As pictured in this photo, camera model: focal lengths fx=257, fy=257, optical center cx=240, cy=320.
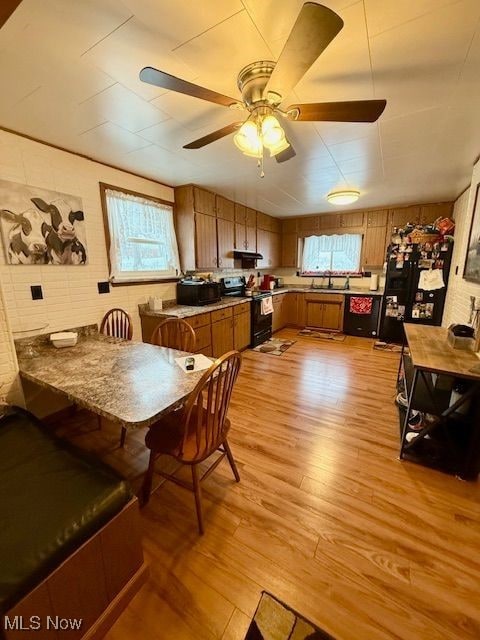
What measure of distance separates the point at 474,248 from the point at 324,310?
9.78ft

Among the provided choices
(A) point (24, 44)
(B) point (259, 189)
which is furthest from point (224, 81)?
(B) point (259, 189)

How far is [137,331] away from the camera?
312 cm

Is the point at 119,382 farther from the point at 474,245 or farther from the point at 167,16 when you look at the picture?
the point at 474,245

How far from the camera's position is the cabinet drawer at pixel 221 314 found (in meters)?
3.43

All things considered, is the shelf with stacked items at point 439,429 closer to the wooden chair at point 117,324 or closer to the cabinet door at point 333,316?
the wooden chair at point 117,324

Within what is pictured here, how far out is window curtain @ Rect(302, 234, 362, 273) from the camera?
5.31 meters

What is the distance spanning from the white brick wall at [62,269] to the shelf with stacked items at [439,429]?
9.58 feet

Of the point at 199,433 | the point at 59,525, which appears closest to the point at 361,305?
the point at 199,433

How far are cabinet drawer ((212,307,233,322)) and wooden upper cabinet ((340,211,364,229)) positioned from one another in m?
3.14

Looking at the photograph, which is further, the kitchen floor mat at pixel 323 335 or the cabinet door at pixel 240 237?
the kitchen floor mat at pixel 323 335

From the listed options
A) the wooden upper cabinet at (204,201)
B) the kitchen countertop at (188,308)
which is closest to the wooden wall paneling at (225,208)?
the wooden upper cabinet at (204,201)

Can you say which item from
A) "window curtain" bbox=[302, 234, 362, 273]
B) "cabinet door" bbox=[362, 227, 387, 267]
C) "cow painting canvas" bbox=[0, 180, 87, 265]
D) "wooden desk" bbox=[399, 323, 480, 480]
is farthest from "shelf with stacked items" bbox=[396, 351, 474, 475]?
"window curtain" bbox=[302, 234, 362, 273]

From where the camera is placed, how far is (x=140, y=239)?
305 cm

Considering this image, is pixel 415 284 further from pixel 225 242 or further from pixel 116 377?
pixel 116 377
